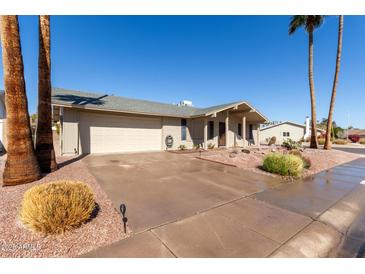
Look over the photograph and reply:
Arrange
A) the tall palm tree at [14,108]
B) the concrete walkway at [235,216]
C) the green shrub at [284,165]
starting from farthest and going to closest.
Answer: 1. the green shrub at [284,165]
2. the tall palm tree at [14,108]
3. the concrete walkway at [235,216]

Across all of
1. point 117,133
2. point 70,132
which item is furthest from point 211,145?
point 70,132

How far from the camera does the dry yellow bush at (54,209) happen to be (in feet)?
9.06

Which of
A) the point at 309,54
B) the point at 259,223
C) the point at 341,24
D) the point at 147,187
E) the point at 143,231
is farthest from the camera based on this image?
the point at 309,54

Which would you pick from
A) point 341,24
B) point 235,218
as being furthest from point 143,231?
point 341,24

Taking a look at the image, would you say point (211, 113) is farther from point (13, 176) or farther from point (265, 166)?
point (13, 176)

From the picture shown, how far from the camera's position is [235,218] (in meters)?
3.46

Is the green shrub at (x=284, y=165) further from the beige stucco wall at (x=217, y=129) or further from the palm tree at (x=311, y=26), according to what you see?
the palm tree at (x=311, y=26)

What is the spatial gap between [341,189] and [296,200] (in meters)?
2.36

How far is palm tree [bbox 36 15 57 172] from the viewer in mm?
6145

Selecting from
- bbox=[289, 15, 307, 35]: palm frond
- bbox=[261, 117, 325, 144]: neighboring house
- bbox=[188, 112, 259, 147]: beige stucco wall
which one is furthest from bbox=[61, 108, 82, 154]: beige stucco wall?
bbox=[261, 117, 325, 144]: neighboring house

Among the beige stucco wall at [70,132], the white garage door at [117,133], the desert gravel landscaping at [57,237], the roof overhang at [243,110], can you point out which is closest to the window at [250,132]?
the roof overhang at [243,110]

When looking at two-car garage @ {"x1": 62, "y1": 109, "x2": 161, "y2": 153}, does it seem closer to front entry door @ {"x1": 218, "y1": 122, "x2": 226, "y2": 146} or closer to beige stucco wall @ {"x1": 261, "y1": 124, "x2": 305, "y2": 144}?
front entry door @ {"x1": 218, "y1": 122, "x2": 226, "y2": 146}

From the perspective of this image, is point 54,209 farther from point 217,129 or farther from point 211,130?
point 217,129

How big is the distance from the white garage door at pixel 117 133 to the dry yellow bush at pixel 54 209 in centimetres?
819
